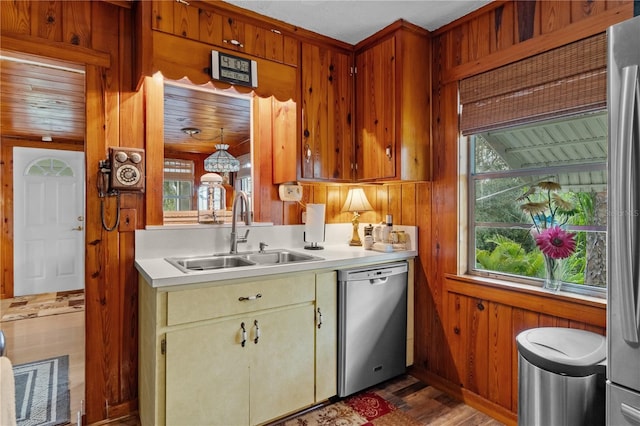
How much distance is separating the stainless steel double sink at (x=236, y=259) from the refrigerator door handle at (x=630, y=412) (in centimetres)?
148

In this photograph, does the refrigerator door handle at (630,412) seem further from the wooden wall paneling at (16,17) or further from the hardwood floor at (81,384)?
the wooden wall paneling at (16,17)

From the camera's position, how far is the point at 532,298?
1.95m

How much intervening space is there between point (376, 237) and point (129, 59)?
2.04m

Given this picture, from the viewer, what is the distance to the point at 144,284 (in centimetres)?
194

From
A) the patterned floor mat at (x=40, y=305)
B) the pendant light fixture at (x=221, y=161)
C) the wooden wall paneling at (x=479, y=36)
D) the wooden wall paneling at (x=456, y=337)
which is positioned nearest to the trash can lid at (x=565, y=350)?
the wooden wall paneling at (x=456, y=337)

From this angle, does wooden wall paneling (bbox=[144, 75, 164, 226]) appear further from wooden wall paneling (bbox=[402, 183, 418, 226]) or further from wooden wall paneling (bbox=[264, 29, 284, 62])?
wooden wall paneling (bbox=[402, 183, 418, 226])

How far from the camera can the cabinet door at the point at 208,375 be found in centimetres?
165

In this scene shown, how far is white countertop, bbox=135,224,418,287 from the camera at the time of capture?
1689 millimetres

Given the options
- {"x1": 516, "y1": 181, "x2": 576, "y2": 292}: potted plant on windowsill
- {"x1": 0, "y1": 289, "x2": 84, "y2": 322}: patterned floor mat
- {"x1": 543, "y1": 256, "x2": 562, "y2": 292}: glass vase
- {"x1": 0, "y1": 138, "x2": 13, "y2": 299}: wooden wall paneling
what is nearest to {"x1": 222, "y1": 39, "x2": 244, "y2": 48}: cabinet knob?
{"x1": 516, "y1": 181, "x2": 576, "y2": 292}: potted plant on windowsill

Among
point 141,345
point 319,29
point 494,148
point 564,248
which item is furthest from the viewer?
point 319,29

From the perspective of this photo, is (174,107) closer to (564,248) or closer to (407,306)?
(407,306)

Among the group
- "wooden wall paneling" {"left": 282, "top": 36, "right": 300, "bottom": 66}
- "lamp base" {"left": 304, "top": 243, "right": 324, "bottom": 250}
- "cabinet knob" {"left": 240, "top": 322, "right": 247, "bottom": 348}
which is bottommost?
"cabinet knob" {"left": 240, "top": 322, "right": 247, "bottom": 348}

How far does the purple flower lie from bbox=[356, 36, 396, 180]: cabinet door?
95 centimetres

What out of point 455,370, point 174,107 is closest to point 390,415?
point 455,370
